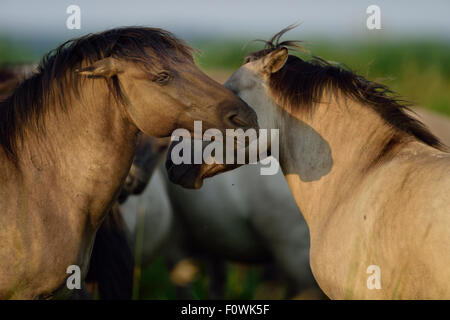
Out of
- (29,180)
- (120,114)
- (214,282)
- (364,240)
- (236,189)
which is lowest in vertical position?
(214,282)

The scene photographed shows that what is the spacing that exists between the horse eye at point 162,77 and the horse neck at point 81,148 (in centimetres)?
28

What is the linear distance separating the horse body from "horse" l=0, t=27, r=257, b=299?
50 centimetres

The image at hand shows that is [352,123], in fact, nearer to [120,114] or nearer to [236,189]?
[120,114]

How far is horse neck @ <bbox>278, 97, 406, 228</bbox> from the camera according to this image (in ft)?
12.1

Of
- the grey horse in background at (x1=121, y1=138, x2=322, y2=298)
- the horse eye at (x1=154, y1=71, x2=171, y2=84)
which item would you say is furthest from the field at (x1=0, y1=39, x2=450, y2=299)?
the horse eye at (x1=154, y1=71, x2=171, y2=84)

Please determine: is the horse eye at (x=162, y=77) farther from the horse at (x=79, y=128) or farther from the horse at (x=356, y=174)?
the horse at (x=356, y=174)

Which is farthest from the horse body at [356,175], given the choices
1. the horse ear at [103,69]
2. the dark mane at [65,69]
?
the horse ear at [103,69]

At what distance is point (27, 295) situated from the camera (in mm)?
3271

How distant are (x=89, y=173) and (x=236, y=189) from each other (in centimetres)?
224

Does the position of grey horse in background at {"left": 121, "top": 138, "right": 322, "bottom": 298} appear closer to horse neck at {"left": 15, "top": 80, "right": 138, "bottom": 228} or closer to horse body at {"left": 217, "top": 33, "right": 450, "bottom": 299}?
horse body at {"left": 217, "top": 33, "right": 450, "bottom": 299}

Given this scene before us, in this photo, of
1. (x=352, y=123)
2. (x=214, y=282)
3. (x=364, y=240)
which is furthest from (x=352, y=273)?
(x=214, y=282)

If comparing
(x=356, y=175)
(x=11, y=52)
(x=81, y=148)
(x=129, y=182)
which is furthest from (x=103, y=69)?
(x=11, y=52)

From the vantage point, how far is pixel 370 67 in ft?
36.0

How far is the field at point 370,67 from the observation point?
6452 mm
